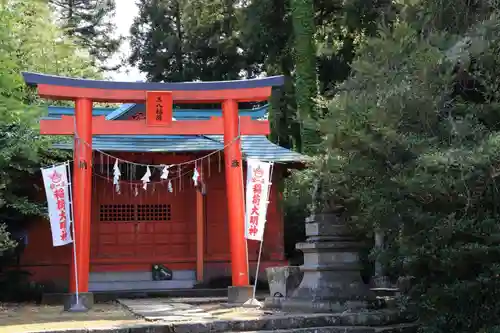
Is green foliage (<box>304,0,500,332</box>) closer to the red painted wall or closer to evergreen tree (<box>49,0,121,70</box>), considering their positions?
the red painted wall

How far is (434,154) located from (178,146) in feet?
30.0

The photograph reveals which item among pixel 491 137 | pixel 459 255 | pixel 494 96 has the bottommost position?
pixel 459 255

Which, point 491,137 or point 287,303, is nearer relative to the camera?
point 491,137

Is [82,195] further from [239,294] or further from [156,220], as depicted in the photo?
[156,220]

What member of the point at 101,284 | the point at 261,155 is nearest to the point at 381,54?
the point at 261,155

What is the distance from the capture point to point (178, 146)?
14.2 meters

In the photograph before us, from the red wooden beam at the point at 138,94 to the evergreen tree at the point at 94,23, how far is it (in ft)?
69.9

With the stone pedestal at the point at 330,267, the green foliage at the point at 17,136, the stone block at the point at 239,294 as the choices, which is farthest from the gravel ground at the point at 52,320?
the stone pedestal at the point at 330,267

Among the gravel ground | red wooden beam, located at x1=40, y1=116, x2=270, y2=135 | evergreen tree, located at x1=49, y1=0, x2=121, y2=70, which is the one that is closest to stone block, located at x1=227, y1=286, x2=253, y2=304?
the gravel ground

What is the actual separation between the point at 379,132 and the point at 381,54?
1114 millimetres

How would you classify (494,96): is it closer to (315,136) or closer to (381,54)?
(381,54)

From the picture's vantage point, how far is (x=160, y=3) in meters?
28.6

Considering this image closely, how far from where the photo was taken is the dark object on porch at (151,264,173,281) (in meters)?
14.5

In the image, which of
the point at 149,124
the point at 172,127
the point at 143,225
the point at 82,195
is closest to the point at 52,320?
the point at 82,195
